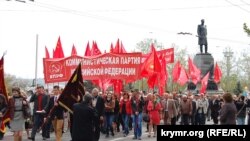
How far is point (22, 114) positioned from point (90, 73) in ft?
32.1

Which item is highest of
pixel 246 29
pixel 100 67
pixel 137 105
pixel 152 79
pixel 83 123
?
pixel 246 29

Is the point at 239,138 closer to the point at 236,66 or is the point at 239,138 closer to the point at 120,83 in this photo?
the point at 120,83

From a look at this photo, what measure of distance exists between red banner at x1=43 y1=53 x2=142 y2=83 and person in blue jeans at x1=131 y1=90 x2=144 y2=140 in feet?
12.9

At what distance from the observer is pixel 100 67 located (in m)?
25.8

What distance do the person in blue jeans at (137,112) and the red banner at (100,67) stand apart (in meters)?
3.94

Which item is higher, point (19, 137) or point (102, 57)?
point (102, 57)

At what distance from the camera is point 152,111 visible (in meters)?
Result: 22.2

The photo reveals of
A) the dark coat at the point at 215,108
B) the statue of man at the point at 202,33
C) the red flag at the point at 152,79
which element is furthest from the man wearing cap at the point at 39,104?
the statue of man at the point at 202,33

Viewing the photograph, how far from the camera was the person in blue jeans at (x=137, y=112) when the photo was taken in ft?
68.9

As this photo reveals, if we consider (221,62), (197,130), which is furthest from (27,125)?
(221,62)

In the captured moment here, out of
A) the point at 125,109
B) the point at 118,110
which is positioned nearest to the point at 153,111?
the point at 125,109

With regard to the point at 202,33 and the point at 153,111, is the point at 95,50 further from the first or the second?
the point at 202,33

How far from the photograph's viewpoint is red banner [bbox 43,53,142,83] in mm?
25797

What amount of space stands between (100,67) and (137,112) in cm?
499
